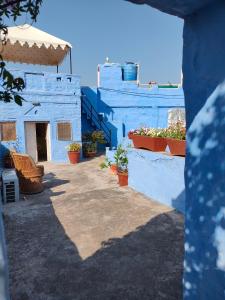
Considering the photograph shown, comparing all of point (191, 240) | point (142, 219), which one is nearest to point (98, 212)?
point (142, 219)

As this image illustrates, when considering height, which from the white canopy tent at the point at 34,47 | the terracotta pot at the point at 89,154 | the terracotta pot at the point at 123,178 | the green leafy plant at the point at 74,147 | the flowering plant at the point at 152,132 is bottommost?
the terracotta pot at the point at 89,154

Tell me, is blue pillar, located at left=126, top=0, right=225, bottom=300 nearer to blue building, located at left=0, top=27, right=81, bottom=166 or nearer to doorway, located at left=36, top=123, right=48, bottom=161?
blue building, located at left=0, top=27, right=81, bottom=166

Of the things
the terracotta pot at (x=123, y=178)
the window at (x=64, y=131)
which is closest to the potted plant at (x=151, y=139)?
the terracotta pot at (x=123, y=178)

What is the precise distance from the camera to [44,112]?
1394cm

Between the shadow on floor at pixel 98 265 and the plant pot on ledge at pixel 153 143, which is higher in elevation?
the plant pot on ledge at pixel 153 143

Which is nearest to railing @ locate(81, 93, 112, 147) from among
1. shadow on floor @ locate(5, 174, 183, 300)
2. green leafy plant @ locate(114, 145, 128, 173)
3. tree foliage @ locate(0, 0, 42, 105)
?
green leafy plant @ locate(114, 145, 128, 173)

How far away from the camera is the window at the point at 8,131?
1300 cm

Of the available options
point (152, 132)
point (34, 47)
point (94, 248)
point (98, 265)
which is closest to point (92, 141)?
point (34, 47)

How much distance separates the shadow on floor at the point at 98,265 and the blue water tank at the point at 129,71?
14.6 metres

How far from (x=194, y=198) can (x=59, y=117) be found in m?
12.5

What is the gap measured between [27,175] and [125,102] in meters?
11.4

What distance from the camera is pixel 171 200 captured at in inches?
263

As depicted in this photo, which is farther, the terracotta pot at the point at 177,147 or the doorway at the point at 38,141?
the doorway at the point at 38,141

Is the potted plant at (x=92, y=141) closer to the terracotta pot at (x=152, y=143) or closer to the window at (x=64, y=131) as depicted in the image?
the window at (x=64, y=131)
